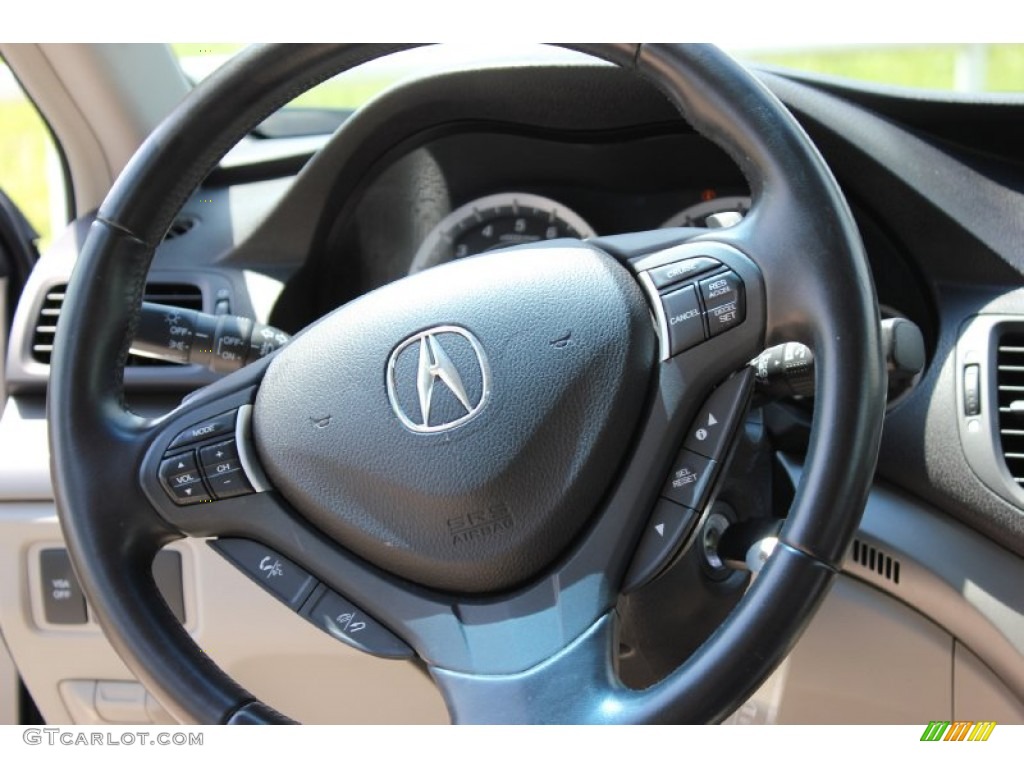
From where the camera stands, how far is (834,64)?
8.06 ft

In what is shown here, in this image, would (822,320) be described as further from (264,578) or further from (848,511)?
(264,578)

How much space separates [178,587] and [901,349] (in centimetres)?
93

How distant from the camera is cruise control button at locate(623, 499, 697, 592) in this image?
3.22 ft

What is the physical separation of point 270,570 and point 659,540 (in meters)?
0.35

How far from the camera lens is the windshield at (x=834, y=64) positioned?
1.51m

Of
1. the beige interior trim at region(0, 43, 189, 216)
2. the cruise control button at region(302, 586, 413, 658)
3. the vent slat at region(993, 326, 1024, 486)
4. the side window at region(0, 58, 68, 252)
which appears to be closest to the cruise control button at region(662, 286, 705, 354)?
the cruise control button at region(302, 586, 413, 658)

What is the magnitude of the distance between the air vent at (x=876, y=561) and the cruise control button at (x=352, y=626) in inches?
21.4

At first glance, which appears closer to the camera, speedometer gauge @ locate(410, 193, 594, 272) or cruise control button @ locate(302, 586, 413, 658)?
cruise control button @ locate(302, 586, 413, 658)

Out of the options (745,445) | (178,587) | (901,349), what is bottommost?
(178,587)

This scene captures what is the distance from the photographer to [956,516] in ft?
4.18

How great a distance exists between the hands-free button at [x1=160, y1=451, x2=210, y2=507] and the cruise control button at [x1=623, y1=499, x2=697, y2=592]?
385 millimetres

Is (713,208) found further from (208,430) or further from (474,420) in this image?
(208,430)

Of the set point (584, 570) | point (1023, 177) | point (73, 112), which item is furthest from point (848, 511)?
point (73, 112)
